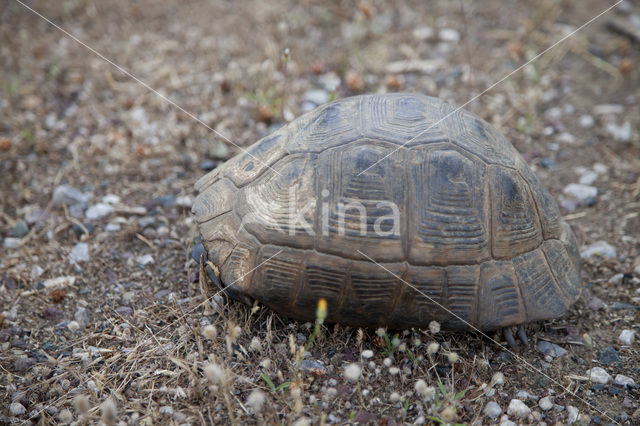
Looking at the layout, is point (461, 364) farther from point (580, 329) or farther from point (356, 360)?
point (580, 329)

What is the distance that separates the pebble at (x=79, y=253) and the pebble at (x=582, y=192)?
382cm

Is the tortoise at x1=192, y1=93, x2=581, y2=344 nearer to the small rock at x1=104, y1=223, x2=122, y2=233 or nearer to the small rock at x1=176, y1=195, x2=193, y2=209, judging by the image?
the small rock at x1=176, y1=195, x2=193, y2=209

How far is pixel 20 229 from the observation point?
3926 mm

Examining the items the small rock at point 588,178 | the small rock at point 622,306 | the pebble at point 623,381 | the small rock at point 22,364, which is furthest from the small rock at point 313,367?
the small rock at point 588,178

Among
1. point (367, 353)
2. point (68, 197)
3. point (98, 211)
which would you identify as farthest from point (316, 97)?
point (367, 353)

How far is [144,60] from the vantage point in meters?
5.63

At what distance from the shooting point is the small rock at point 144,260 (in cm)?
369

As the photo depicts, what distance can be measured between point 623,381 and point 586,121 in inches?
114

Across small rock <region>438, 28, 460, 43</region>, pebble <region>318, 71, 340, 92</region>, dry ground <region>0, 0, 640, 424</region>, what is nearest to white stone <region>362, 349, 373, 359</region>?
dry ground <region>0, 0, 640, 424</region>

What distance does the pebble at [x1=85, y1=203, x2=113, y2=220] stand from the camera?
4057 mm

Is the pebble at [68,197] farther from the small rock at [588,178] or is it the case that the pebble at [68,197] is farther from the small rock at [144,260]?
the small rock at [588,178]

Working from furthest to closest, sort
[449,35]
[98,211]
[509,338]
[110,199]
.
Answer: [449,35], [110,199], [98,211], [509,338]

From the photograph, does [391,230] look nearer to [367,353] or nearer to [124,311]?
[367,353]

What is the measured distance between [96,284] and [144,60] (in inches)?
118
